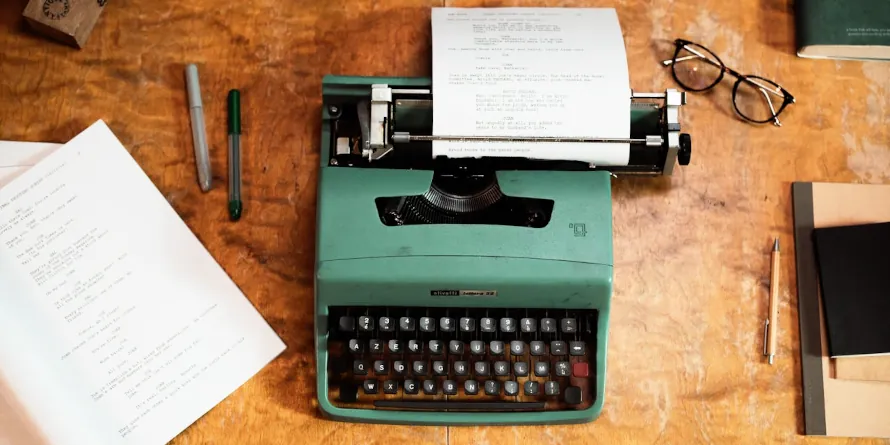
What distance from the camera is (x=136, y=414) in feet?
5.07

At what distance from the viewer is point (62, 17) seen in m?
1.71

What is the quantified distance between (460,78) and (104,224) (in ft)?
2.43

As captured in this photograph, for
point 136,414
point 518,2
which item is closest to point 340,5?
point 518,2

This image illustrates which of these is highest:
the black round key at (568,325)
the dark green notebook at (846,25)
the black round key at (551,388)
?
the dark green notebook at (846,25)

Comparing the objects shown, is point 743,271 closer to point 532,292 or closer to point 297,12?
point 532,292

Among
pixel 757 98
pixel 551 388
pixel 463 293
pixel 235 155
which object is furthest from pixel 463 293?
pixel 757 98

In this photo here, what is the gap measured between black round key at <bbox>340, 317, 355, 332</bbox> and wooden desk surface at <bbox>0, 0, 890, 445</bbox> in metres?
0.12

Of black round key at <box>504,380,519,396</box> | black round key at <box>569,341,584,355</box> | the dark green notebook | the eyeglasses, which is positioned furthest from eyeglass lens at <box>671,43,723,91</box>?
black round key at <box>504,380,519,396</box>

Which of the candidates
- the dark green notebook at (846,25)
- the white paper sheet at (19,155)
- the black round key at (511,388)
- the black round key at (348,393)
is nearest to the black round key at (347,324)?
the black round key at (348,393)

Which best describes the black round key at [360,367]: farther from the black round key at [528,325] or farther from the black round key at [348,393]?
the black round key at [528,325]

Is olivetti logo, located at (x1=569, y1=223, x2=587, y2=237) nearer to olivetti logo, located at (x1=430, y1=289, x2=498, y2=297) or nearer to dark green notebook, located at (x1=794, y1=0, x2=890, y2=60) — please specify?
olivetti logo, located at (x1=430, y1=289, x2=498, y2=297)

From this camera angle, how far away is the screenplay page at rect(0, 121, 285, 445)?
60.7 inches

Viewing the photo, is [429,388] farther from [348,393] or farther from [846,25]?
[846,25]

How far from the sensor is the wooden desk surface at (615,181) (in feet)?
5.22
